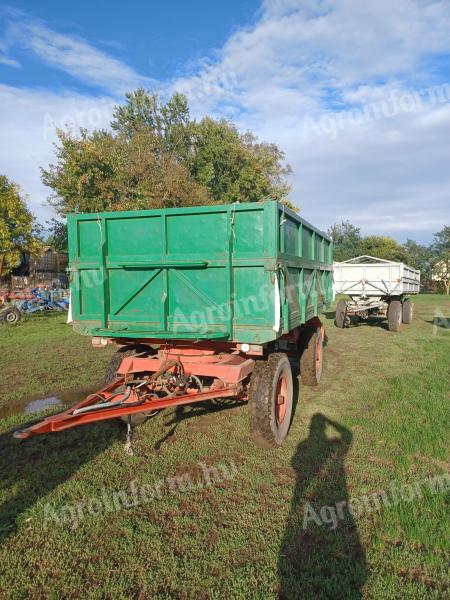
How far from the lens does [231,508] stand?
3166 mm

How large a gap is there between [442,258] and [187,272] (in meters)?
46.8

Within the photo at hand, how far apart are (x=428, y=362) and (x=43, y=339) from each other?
9.32 metres

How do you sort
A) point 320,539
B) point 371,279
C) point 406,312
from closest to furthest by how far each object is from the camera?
1. point 320,539
2. point 371,279
3. point 406,312

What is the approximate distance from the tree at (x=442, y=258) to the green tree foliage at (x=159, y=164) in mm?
19370

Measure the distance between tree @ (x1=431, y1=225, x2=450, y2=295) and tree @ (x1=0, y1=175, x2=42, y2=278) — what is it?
3868cm

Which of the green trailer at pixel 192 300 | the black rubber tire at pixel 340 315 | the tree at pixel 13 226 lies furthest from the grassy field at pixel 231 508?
the tree at pixel 13 226

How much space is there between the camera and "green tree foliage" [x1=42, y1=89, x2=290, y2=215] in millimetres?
19594

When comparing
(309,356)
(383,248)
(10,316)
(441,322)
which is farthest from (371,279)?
(383,248)

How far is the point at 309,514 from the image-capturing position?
10.1 ft

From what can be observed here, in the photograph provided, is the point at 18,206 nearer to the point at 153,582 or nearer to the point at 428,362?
the point at 428,362

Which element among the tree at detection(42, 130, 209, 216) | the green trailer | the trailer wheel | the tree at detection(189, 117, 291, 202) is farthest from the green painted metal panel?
the tree at detection(189, 117, 291, 202)

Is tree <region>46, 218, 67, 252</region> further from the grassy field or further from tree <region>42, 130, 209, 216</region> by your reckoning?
the grassy field

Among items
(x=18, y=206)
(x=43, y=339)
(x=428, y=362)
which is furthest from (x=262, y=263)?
(x=18, y=206)

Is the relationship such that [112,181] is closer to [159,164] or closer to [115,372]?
[159,164]
